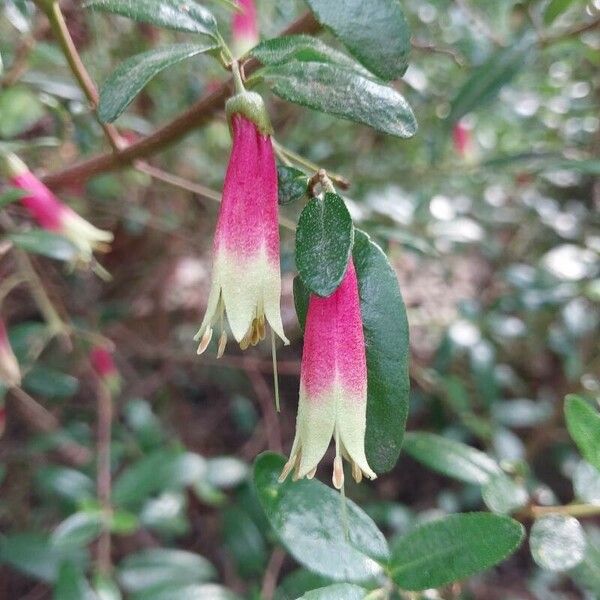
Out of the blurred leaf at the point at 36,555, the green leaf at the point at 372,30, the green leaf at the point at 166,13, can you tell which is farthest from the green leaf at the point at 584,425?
the blurred leaf at the point at 36,555

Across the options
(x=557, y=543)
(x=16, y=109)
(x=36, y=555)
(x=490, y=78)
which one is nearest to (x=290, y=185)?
(x=557, y=543)

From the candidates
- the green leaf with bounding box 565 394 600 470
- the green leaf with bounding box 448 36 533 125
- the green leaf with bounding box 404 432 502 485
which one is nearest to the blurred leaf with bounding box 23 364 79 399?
the green leaf with bounding box 404 432 502 485

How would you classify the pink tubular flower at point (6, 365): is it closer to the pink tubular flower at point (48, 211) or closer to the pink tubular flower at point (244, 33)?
the pink tubular flower at point (48, 211)

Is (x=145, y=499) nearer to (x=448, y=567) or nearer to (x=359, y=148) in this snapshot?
(x=448, y=567)

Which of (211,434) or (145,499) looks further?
(211,434)

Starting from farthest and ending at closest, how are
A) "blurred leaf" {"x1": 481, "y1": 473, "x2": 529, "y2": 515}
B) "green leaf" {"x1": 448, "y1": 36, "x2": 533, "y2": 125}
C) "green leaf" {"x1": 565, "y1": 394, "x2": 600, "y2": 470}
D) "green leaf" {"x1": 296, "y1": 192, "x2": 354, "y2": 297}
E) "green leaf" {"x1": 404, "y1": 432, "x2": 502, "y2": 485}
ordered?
"green leaf" {"x1": 448, "y1": 36, "x2": 533, "y2": 125}, "green leaf" {"x1": 404, "y1": 432, "x2": 502, "y2": 485}, "blurred leaf" {"x1": 481, "y1": 473, "x2": 529, "y2": 515}, "green leaf" {"x1": 565, "y1": 394, "x2": 600, "y2": 470}, "green leaf" {"x1": 296, "y1": 192, "x2": 354, "y2": 297}

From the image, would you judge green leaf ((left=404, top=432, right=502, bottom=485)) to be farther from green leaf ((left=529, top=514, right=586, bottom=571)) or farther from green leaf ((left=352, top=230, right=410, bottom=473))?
green leaf ((left=352, top=230, right=410, bottom=473))

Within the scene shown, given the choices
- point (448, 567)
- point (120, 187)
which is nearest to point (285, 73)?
point (448, 567)
